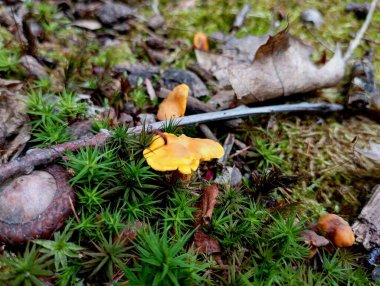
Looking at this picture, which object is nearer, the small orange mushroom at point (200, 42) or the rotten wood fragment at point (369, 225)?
the rotten wood fragment at point (369, 225)

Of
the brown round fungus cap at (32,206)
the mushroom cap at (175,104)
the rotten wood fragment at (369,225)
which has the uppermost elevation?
the mushroom cap at (175,104)

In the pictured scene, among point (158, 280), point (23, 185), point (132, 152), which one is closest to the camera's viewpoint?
point (158, 280)

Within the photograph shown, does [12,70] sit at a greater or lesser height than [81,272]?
greater

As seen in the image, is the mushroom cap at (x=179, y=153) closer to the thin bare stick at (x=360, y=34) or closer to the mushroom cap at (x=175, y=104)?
the mushroom cap at (x=175, y=104)

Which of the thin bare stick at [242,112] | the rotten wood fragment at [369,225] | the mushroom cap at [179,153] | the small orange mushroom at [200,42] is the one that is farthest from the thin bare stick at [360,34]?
the mushroom cap at [179,153]

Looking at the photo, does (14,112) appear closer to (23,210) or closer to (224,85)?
(23,210)

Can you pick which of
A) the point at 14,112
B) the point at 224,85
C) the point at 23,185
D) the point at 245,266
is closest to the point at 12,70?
the point at 14,112

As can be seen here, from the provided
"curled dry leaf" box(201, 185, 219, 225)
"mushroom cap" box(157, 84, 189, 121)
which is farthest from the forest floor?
"mushroom cap" box(157, 84, 189, 121)

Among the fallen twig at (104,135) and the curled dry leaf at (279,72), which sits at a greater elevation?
the curled dry leaf at (279,72)
